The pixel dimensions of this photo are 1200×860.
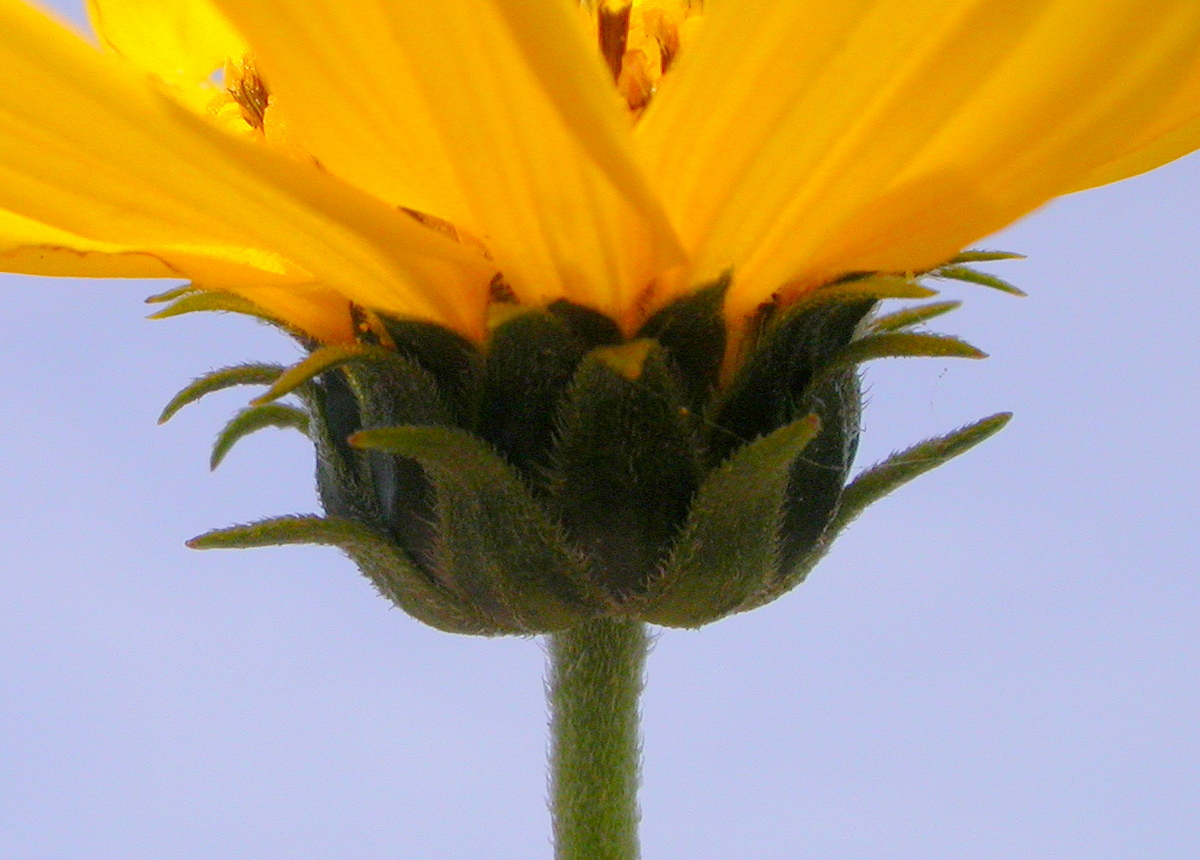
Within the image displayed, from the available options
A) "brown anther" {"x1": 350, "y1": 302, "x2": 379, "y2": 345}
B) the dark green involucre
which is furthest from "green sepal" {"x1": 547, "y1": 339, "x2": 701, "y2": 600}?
"brown anther" {"x1": 350, "y1": 302, "x2": 379, "y2": 345}

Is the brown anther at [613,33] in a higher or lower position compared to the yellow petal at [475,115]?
higher

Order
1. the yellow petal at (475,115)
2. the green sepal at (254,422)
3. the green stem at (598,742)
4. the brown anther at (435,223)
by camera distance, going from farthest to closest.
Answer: the green sepal at (254,422)
the green stem at (598,742)
the brown anther at (435,223)
the yellow petal at (475,115)

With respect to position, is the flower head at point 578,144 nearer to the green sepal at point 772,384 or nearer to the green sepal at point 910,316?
the green sepal at point 772,384

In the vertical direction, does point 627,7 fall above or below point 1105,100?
above

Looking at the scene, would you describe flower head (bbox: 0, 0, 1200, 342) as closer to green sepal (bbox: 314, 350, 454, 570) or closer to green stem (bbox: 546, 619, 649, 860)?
green sepal (bbox: 314, 350, 454, 570)

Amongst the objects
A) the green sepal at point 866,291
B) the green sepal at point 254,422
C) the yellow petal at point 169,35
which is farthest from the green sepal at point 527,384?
the yellow petal at point 169,35

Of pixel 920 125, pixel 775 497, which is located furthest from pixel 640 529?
pixel 920 125

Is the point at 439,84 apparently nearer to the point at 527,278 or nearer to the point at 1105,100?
the point at 527,278

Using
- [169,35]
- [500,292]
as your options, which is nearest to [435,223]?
[500,292]
